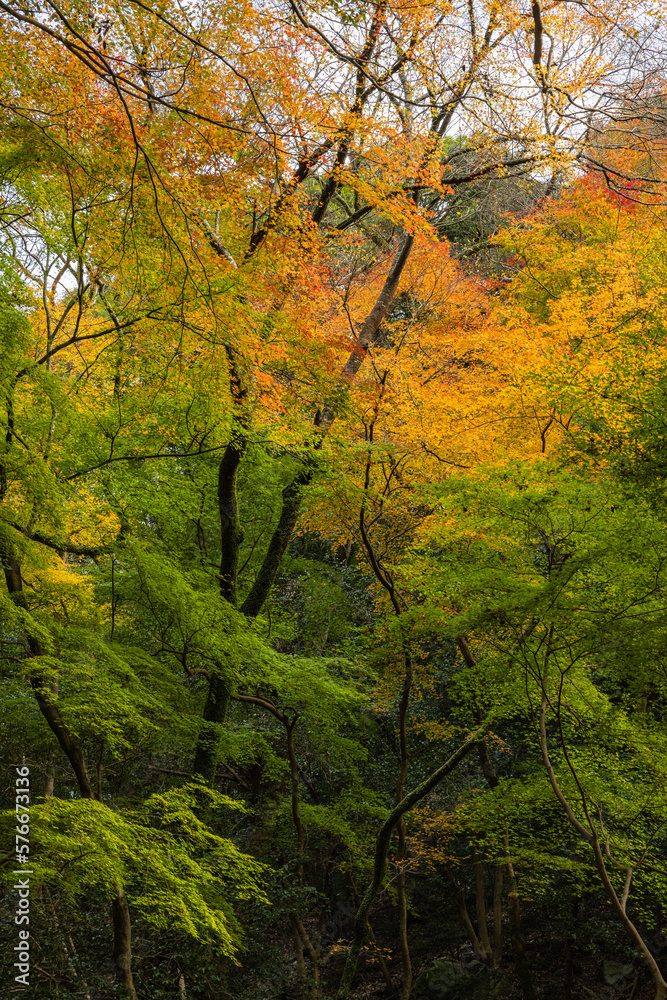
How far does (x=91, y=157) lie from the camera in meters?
5.06

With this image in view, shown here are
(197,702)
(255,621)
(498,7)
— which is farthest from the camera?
(197,702)

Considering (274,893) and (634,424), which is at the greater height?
(634,424)

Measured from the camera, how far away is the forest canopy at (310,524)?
496 centimetres

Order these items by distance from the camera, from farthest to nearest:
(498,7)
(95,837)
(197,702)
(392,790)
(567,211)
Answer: (567,211) < (392,790) < (197,702) < (498,7) < (95,837)

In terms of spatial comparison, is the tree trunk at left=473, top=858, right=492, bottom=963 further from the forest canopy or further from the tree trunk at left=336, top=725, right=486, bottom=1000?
the tree trunk at left=336, top=725, right=486, bottom=1000

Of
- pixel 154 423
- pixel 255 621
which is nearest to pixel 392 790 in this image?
pixel 255 621

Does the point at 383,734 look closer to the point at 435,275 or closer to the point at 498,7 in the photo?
the point at 435,275

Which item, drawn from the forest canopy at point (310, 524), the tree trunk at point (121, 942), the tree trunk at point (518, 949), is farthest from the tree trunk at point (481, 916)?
the tree trunk at point (121, 942)

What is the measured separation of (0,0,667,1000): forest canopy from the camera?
496 centimetres

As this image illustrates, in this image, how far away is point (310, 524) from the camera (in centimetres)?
1213

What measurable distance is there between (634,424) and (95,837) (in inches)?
193

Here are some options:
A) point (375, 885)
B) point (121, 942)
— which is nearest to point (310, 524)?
point (375, 885)

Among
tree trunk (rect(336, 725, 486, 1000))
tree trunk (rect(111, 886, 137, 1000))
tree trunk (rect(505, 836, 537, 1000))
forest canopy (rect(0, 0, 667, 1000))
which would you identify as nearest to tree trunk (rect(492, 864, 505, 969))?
forest canopy (rect(0, 0, 667, 1000))

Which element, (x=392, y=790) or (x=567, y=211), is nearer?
(x=392, y=790)
